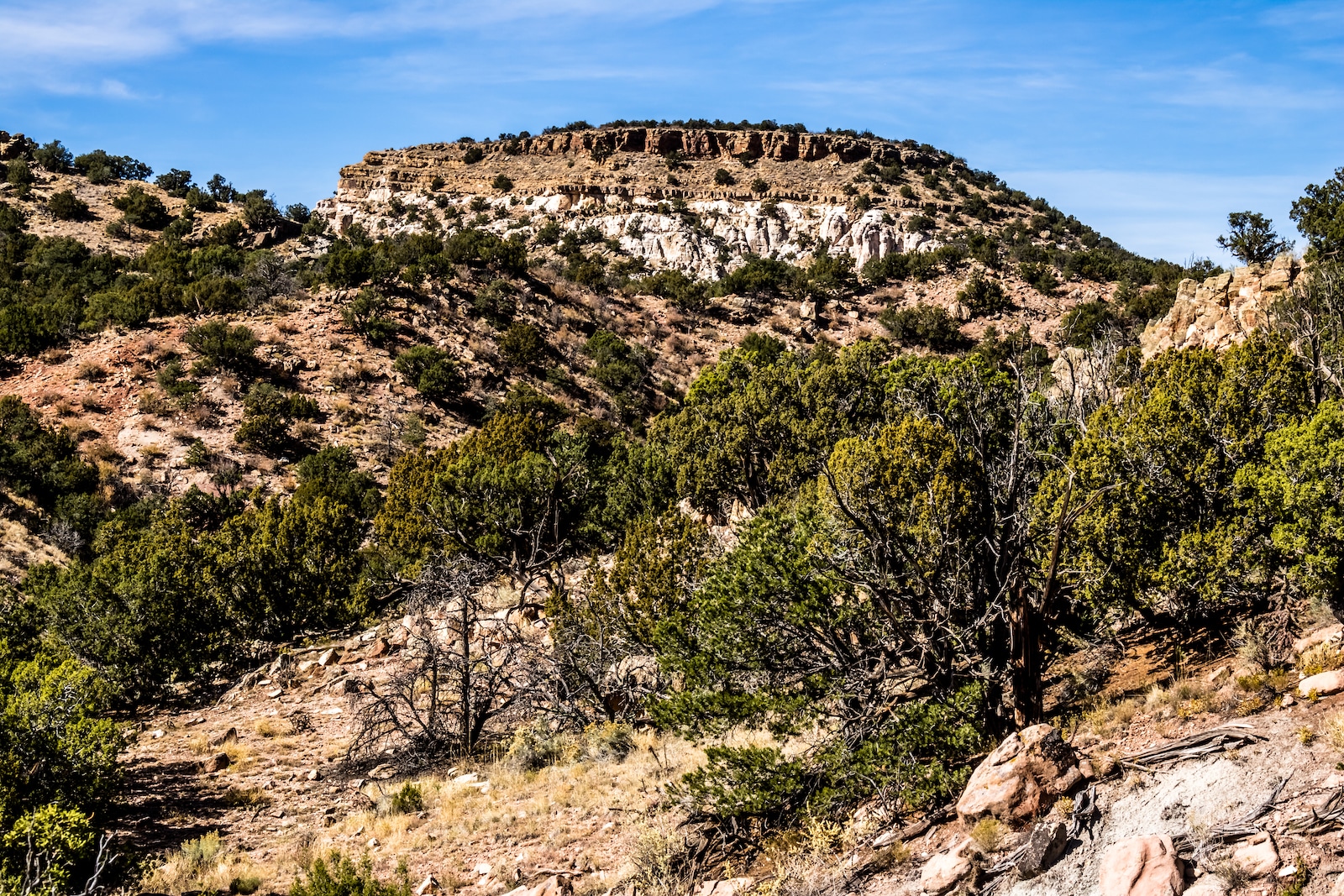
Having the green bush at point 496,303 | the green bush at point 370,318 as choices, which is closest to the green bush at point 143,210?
the green bush at point 370,318

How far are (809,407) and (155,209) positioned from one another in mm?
64748

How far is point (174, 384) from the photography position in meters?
37.8

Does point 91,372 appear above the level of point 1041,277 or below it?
below

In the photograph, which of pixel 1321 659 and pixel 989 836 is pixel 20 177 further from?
pixel 1321 659

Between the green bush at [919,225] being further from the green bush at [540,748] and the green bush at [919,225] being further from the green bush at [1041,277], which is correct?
the green bush at [540,748]

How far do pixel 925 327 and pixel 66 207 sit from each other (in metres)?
64.3

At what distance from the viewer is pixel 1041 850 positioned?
7.48 metres

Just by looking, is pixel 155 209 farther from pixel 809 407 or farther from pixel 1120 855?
pixel 1120 855

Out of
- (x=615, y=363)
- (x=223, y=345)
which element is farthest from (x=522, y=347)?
(x=223, y=345)

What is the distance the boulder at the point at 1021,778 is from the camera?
827 centimetres

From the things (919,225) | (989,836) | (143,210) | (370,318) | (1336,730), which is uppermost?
(143,210)

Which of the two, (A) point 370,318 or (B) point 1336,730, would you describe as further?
(A) point 370,318

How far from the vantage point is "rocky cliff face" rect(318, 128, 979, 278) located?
77.8 m

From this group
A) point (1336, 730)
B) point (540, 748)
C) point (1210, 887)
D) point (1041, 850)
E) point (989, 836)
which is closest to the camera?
point (1210, 887)
